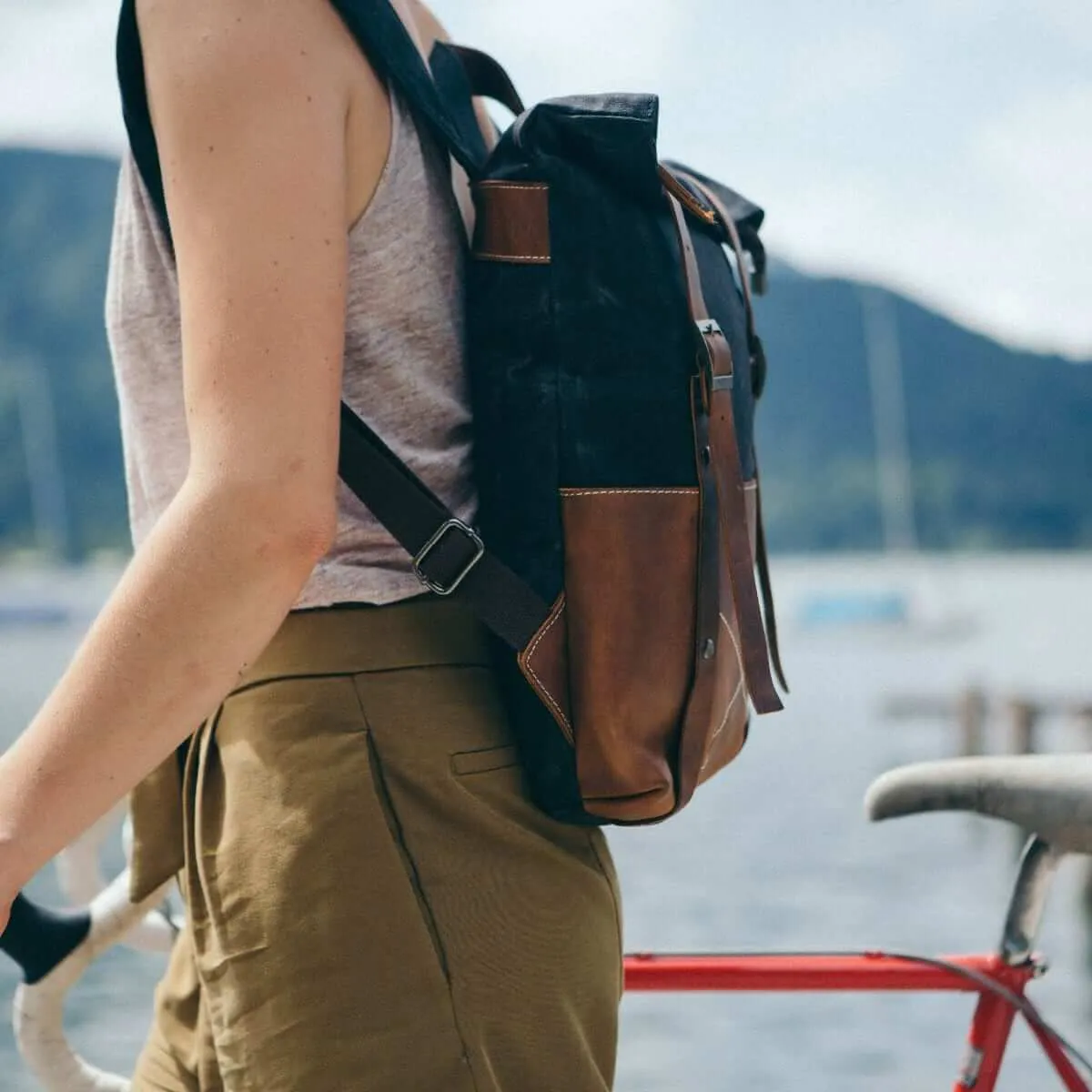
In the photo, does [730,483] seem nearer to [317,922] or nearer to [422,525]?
[422,525]

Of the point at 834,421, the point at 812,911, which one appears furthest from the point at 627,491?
the point at 834,421

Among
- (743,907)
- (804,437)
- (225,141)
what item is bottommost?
(804,437)

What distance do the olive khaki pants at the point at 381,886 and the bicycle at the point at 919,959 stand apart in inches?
20.5

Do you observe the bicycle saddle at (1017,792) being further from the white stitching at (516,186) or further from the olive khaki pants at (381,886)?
the white stitching at (516,186)

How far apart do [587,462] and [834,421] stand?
114 meters

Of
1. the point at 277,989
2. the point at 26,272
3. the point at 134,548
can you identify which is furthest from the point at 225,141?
the point at 26,272

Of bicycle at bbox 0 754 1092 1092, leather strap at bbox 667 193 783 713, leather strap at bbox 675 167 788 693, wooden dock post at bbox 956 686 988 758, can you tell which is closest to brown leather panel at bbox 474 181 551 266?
leather strap at bbox 667 193 783 713

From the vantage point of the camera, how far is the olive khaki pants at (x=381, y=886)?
1.18 m

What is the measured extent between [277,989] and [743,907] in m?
15.0

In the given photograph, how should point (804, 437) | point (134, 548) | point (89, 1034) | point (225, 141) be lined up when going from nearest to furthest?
point (225, 141), point (134, 548), point (89, 1034), point (804, 437)

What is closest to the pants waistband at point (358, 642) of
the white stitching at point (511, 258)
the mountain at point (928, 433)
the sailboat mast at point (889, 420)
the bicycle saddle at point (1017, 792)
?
the white stitching at point (511, 258)

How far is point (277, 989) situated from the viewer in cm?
118

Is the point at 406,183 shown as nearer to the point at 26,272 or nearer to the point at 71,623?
the point at 71,623

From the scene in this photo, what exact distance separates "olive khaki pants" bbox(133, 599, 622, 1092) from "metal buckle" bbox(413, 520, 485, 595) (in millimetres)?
45
